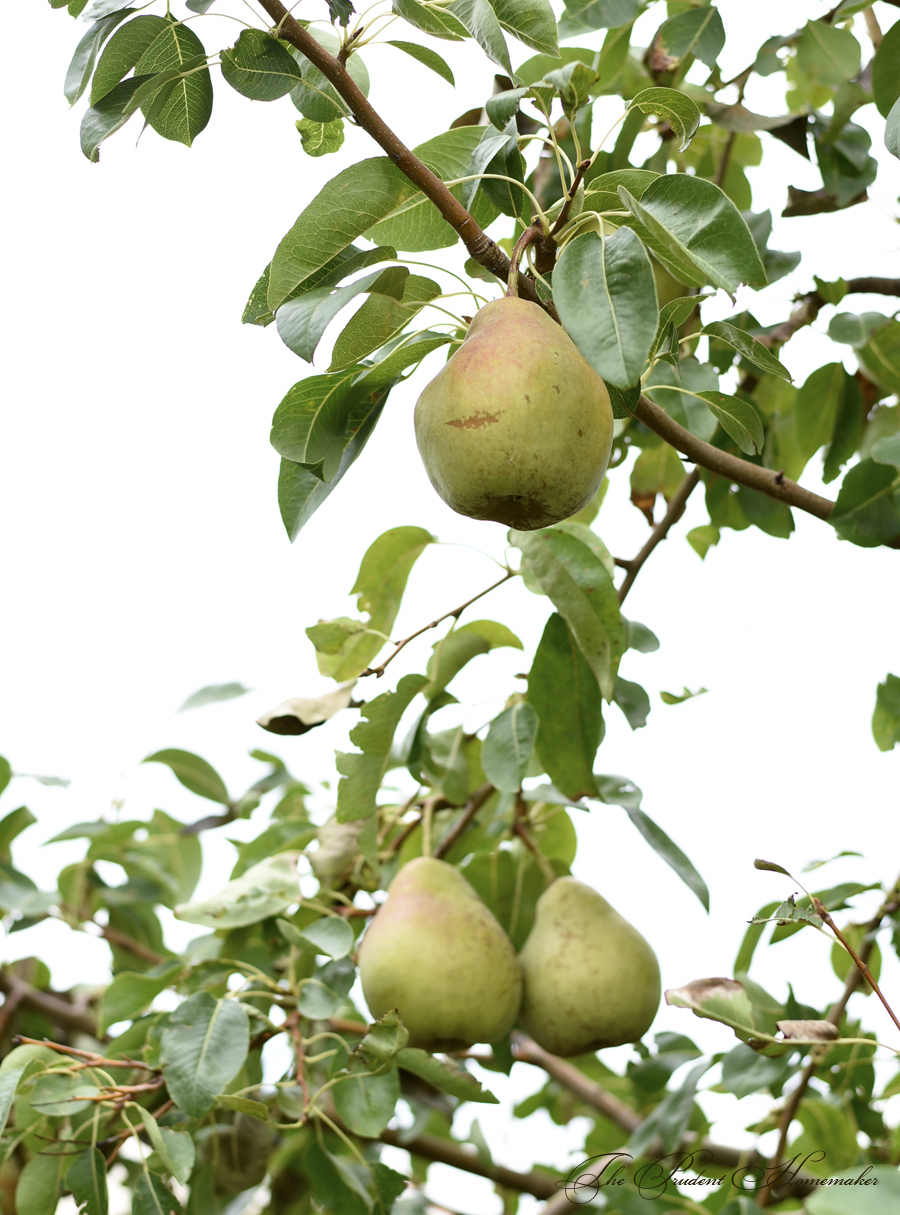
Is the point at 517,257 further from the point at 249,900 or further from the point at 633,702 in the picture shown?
the point at 249,900

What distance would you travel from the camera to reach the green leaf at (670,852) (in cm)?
109

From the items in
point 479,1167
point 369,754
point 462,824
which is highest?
point 369,754

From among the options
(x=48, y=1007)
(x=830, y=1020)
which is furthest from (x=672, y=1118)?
(x=48, y=1007)

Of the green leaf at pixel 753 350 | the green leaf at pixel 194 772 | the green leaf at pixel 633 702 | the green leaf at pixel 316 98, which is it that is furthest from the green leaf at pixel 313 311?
the green leaf at pixel 194 772

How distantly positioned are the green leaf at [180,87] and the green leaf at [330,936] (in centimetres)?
78

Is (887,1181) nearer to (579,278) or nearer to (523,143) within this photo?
(579,278)

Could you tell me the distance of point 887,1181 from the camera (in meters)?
0.48

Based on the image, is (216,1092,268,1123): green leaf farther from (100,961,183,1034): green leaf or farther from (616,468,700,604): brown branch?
(616,468,700,604): brown branch

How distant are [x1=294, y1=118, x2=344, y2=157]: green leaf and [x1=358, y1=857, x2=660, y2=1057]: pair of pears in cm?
76

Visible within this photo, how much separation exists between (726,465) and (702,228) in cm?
26

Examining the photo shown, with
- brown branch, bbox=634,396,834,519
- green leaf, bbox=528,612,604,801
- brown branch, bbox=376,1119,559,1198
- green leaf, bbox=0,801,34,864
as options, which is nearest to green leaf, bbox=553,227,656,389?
brown branch, bbox=634,396,834,519

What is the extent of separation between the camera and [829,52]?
127 centimetres

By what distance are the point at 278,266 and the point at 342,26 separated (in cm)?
18

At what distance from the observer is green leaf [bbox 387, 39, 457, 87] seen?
0.81m
